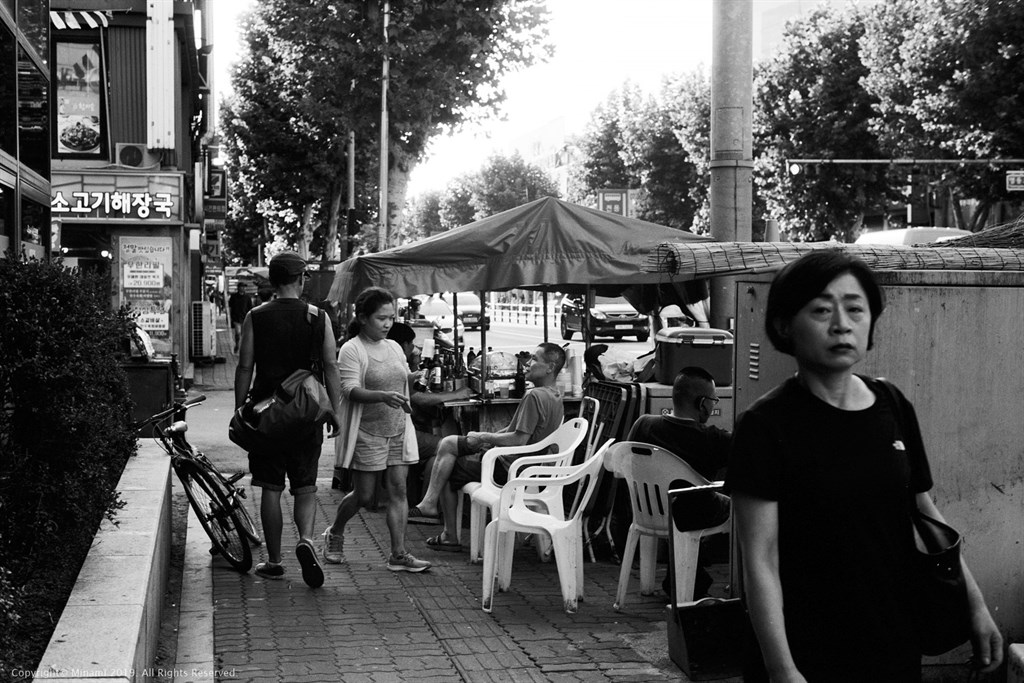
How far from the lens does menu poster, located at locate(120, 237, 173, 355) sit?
2002 cm

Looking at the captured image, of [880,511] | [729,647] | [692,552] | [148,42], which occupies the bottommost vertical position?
[692,552]

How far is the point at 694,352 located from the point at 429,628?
12.7ft

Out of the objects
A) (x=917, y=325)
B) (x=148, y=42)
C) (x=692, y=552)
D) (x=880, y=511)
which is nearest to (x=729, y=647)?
(x=880, y=511)

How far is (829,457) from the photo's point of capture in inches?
99.6

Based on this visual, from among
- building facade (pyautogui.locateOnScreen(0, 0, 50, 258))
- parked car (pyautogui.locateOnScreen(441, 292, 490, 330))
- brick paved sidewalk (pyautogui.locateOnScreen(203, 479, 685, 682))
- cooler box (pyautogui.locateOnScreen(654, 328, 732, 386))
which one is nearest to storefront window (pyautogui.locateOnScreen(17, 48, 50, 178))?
building facade (pyautogui.locateOnScreen(0, 0, 50, 258))

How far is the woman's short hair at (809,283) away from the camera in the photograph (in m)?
2.60

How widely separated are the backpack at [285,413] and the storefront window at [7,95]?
1.91 m

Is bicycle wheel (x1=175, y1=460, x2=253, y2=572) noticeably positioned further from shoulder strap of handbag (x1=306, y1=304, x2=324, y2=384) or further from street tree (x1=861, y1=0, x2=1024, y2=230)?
street tree (x1=861, y1=0, x2=1024, y2=230)

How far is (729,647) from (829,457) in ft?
2.54

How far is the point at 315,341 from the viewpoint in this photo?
22.6ft

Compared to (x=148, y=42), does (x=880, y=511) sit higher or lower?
lower

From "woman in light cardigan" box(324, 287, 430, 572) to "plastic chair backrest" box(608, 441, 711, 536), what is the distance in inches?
57.1

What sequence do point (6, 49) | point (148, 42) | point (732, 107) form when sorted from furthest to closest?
point (148, 42), point (732, 107), point (6, 49)

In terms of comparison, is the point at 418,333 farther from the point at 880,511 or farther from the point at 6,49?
the point at 880,511
